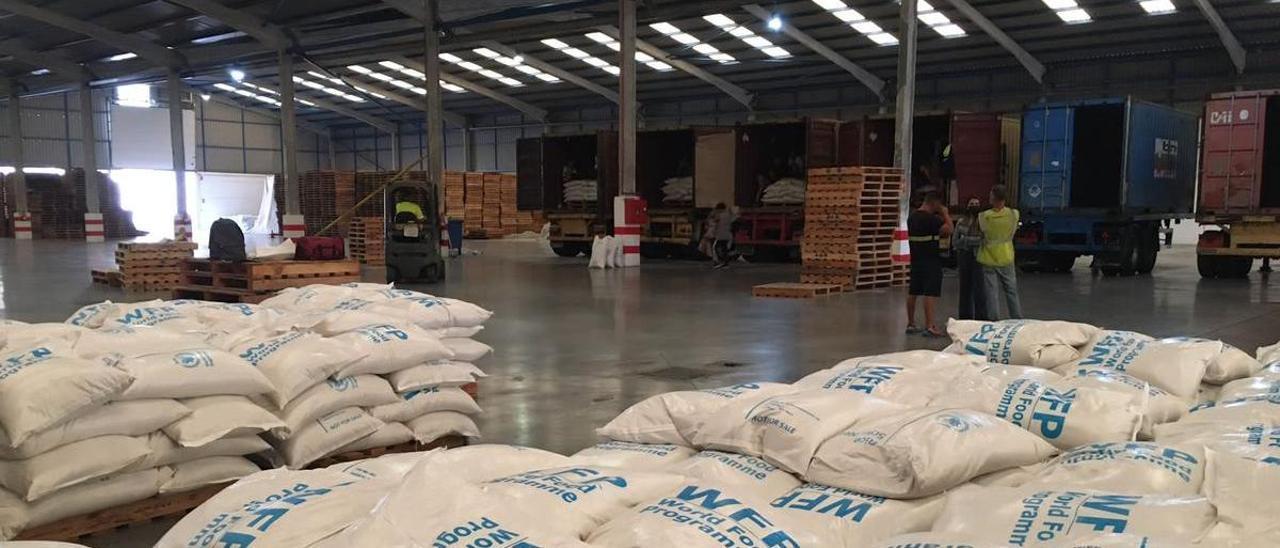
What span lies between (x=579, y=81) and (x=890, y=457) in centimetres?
2873

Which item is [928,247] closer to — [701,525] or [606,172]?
[701,525]

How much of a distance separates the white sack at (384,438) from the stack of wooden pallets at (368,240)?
49.6 ft

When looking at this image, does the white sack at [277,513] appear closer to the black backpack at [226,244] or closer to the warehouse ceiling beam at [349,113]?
the black backpack at [226,244]

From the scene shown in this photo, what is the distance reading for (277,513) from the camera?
7.18 ft

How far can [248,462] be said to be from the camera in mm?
4172

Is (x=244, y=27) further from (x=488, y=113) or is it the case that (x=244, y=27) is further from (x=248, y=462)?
(x=248, y=462)

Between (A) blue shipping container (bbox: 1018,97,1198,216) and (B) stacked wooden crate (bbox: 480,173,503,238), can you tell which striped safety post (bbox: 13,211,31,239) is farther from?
(A) blue shipping container (bbox: 1018,97,1198,216)

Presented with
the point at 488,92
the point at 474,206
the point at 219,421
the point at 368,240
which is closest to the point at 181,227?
the point at 474,206

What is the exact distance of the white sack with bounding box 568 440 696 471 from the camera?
9.92 ft

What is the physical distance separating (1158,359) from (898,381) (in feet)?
4.33

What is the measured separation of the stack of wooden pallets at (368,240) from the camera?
64.1 ft

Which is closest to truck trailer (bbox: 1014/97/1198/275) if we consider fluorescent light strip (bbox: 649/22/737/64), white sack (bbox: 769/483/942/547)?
fluorescent light strip (bbox: 649/22/737/64)

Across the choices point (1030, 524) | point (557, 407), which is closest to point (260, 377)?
point (557, 407)

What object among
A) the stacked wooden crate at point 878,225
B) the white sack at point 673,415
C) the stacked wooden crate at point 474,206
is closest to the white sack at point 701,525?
the white sack at point 673,415
